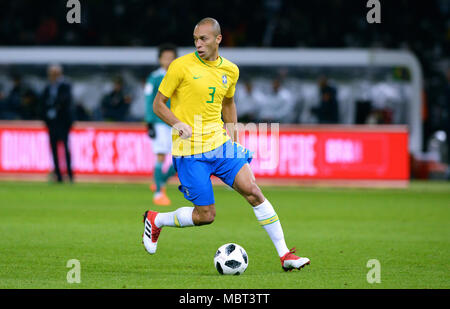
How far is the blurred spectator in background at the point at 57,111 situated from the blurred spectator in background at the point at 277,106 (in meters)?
5.45

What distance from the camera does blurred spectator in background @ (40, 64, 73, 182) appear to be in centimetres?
1806

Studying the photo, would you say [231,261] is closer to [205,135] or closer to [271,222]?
[271,222]

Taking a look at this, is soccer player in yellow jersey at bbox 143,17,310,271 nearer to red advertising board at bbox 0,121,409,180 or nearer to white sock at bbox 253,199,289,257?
white sock at bbox 253,199,289,257

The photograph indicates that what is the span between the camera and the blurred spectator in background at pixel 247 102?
21648 mm

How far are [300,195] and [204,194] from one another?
29.2ft

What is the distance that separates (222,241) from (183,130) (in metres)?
2.66

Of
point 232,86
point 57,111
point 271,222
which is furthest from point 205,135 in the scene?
point 57,111

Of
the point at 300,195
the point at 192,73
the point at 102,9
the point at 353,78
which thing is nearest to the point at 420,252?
the point at 192,73

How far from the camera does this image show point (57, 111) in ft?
59.4

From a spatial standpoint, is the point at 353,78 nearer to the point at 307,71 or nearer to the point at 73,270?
the point at 307,71

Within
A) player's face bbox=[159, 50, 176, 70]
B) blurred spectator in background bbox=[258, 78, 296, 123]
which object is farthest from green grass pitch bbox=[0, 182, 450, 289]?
blurred spectator in background bbox=[258, 78, 296, 123]

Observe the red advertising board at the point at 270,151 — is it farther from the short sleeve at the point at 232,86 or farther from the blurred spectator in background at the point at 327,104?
the short sleeve at the point at 232,86

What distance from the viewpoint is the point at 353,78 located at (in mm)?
23219

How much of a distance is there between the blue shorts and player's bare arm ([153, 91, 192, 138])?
39cm
